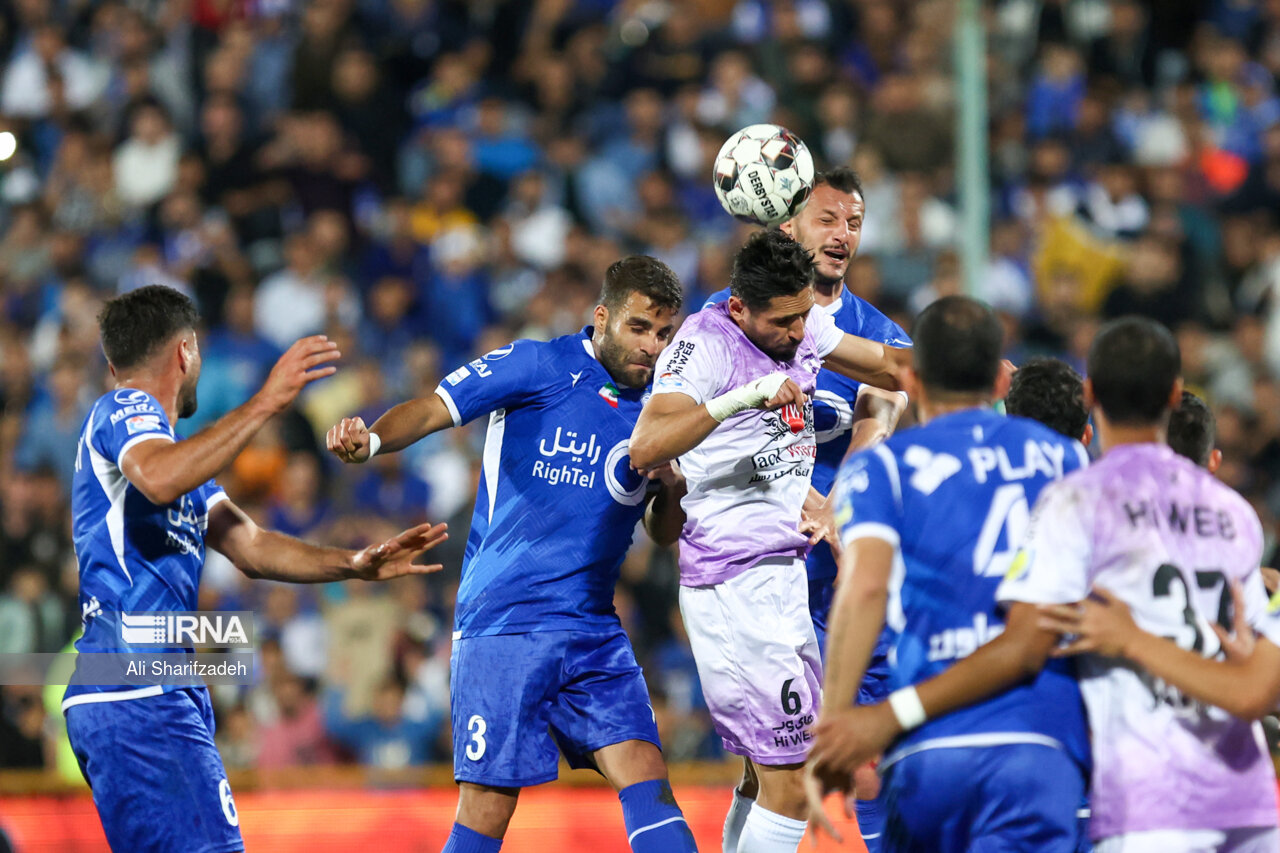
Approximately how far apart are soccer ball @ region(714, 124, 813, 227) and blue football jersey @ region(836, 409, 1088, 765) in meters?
2.55

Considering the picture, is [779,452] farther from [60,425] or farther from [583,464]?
[60,425]

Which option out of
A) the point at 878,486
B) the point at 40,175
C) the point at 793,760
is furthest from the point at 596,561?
the point at 40,175

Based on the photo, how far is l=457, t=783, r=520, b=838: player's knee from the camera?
19.8ft

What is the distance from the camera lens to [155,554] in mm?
5406

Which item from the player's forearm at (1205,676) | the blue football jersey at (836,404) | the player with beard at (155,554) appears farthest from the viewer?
the blue football jersey at (836,404)

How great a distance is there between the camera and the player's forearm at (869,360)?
6.25 meters

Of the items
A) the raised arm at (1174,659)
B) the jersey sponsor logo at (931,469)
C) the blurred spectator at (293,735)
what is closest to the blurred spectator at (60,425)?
the blurred spectator at (293,735)

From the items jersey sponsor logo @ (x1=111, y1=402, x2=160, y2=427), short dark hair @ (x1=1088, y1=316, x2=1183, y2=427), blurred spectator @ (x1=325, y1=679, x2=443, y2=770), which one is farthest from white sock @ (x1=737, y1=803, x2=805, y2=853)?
blurred spectator @ (x1=325, y1=679, x2=443, y2=770)

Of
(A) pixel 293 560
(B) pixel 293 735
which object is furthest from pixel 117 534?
(B) pixel 293 735

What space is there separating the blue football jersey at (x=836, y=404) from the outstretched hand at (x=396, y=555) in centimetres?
193

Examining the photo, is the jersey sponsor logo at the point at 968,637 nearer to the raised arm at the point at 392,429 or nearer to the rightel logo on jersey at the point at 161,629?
the raised arm at the point at 392,429

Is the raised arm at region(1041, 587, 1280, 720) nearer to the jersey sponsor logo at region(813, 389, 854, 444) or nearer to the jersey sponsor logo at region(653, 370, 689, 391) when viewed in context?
the jersey sponsor logo at region(653, 370, 689, 391)

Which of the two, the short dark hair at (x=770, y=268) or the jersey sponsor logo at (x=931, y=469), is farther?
the short dark hair at (x=770, y=268)

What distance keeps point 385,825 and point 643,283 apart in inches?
160
